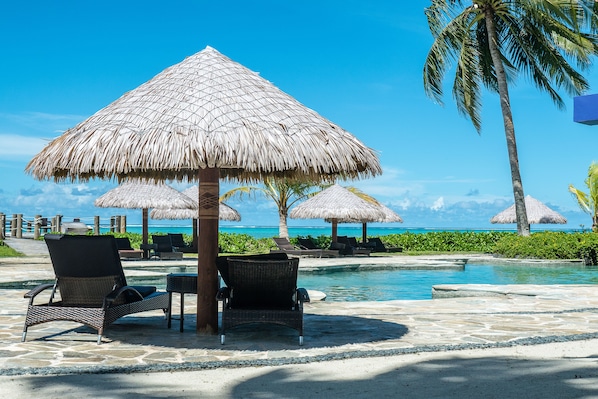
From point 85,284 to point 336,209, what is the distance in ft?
59.4

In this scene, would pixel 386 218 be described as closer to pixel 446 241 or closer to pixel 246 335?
pixel 446 241

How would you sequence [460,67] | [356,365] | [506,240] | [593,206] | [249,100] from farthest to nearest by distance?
[593,206] → [460,67] → [506,240] → [249,100] → [356,365]

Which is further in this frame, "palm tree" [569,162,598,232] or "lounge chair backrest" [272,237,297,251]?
"palm tree" [569,162,598,232]

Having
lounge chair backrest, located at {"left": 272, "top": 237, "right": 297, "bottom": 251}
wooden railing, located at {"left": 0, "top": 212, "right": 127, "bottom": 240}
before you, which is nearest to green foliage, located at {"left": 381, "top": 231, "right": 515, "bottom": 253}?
lounge chair backrest, located at {"left": 272, "top": 237, "right": 297, "bottom": 251}

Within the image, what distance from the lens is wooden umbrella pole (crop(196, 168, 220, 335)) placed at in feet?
21.5

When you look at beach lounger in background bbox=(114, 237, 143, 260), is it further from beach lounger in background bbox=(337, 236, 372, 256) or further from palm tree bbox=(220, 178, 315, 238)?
palm tree bbox=(220, 178, 315, 238)

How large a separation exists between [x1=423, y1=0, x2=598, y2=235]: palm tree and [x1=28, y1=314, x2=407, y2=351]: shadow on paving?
16.0 metres

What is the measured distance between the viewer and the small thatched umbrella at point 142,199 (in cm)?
2025

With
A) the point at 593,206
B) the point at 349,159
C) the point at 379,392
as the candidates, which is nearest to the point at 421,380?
the point at 379,392

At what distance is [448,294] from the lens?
1096 centimetres

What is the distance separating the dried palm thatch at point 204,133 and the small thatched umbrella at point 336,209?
1722 cm

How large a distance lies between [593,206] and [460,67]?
1194 cm

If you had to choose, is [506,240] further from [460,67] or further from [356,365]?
[356,365]

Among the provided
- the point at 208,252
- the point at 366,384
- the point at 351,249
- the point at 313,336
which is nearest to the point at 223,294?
the point at 208,252
